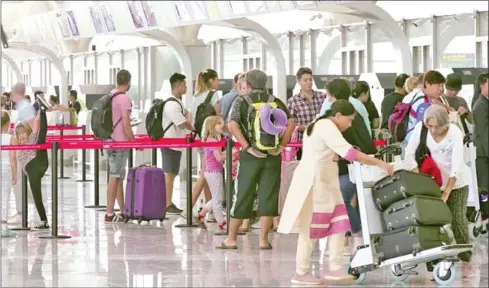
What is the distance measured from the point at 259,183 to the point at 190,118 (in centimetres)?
439

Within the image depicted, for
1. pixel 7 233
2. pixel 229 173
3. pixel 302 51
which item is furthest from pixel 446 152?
pixel 302 51

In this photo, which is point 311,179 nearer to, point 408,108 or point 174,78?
point 408,108

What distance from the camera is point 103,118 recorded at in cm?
1231

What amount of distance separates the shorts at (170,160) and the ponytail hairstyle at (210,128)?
128 cm

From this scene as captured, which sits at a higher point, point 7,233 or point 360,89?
point 360,89

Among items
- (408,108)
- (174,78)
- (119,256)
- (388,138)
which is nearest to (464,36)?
(388,138)

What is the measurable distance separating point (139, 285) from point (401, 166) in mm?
2016

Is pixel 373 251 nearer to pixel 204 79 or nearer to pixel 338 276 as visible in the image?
pixel 338 276

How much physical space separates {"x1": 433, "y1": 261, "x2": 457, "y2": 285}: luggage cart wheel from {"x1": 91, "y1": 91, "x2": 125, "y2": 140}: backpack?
5.33 metres

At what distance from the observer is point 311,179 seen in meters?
7.79

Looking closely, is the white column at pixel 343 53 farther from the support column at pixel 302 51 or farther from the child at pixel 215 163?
the child at pixel 215 163

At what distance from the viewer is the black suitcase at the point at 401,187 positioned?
24.7 ft

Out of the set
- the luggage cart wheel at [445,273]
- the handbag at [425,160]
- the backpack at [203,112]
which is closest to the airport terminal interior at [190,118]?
the luggage cart wheel at [445,273]

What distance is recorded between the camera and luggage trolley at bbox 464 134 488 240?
32.4 feet
